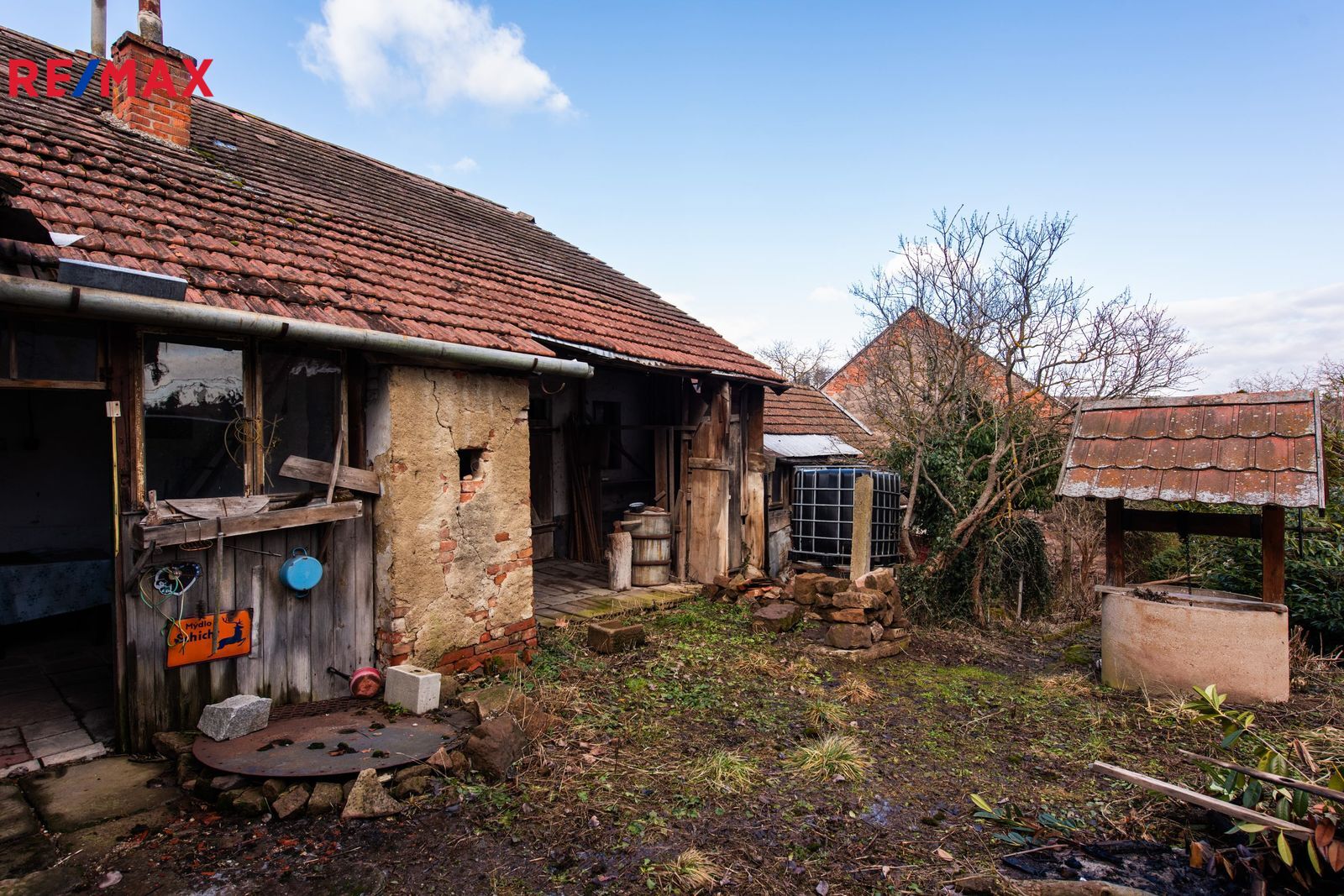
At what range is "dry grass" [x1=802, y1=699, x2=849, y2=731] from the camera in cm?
528

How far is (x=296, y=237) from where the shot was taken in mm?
5934

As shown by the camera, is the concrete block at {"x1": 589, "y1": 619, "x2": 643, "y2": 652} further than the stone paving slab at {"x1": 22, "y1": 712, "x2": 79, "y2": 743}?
Yes

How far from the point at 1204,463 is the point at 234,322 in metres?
7.50

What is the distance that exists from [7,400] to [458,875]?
6.96 meters

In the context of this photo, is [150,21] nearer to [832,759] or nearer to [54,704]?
[54,704]

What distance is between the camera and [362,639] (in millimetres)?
5305

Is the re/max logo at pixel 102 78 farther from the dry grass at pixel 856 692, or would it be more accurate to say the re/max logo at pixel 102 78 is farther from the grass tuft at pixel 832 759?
the dry grass at pixel 856 692

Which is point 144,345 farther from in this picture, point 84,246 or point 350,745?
point 350,745

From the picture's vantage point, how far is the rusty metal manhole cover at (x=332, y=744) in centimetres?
392

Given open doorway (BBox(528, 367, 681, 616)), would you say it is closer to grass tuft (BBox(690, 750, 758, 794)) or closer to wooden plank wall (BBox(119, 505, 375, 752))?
wooden plank wall (BBox(119, 505, 375, 752))

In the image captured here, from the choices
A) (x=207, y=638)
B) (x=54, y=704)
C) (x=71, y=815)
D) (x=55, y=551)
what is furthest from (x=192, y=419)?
(x=55, y=551)

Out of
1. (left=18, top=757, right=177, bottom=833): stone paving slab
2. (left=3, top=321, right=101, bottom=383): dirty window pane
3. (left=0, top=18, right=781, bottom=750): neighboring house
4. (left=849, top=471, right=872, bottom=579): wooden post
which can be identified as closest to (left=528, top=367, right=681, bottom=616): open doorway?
(left=0, top=18, right=781, bottom=750): neighboring house

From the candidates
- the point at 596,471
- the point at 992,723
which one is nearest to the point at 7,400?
the point at 596,471

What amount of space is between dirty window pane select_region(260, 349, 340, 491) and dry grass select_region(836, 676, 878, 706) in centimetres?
461
